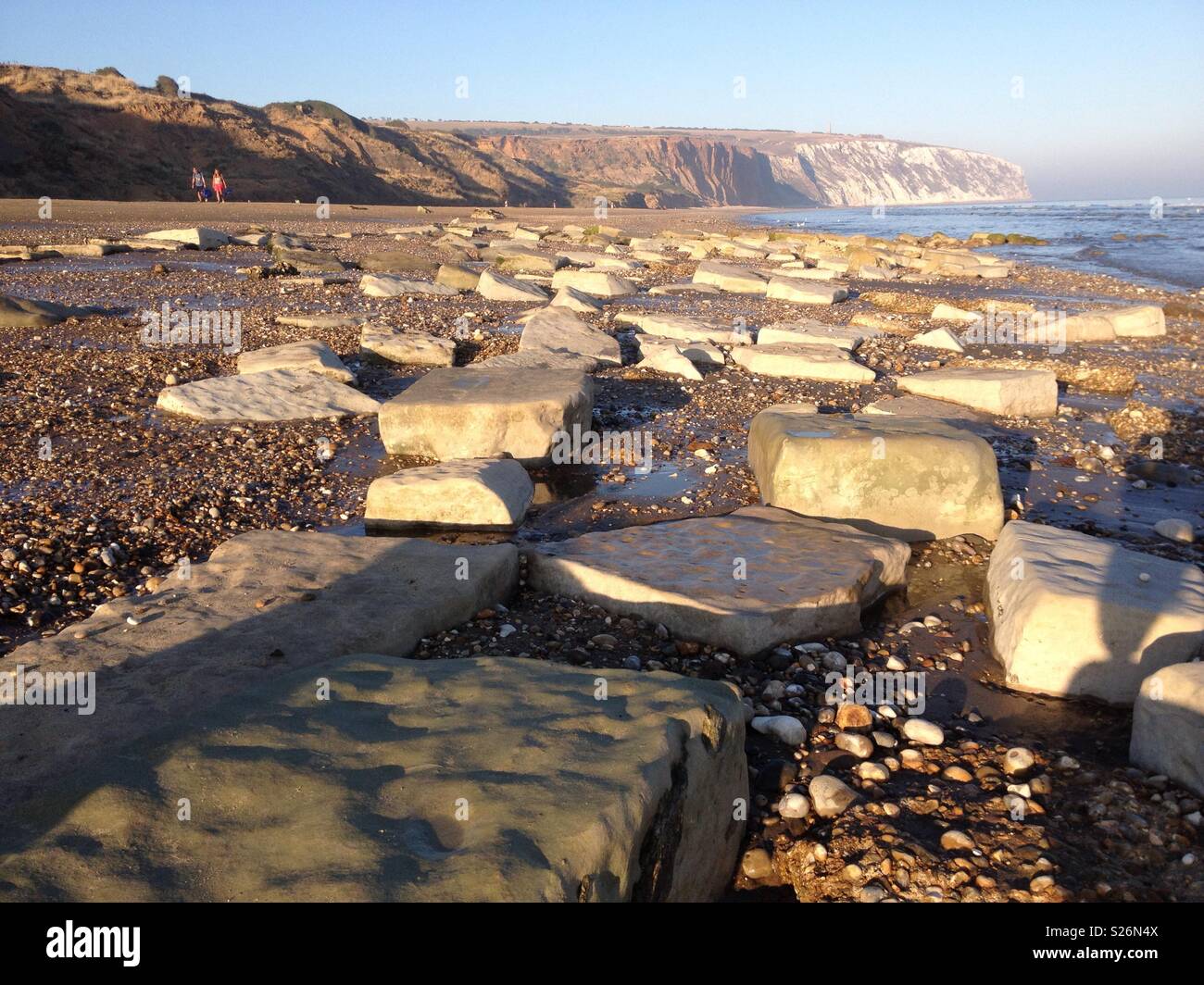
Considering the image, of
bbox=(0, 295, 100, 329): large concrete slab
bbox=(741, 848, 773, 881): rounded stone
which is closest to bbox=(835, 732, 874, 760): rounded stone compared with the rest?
bbox=(741, 848, 773, 881): rounded stone

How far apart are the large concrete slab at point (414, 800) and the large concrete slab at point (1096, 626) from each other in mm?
1310

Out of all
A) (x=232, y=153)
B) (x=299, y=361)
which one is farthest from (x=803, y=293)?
(x=232, y=153)

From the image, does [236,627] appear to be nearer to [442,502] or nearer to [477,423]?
[442,502]

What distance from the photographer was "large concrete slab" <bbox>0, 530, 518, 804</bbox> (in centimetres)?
205

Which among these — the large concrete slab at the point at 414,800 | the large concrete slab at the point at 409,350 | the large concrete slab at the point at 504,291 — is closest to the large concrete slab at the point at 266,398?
the large concrete slab at the point at 409,350

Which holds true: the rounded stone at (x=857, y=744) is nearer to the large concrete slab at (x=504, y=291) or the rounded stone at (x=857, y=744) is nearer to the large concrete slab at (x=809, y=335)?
the large concrete slab at (x=809, y=335)

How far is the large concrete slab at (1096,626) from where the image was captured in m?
2.71

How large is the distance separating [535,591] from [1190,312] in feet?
35.3

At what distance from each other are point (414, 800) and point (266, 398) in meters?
4.54

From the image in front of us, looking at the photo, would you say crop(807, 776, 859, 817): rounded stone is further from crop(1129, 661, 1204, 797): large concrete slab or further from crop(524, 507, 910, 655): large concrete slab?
crop(1129, 661, 1204, 797): large concrete slab

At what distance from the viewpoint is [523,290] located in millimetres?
10609

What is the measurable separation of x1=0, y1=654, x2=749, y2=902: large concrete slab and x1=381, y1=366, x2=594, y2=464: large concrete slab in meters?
2.71

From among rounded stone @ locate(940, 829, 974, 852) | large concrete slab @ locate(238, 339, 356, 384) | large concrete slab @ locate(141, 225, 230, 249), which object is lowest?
rounded stone @ locate(940, 829, 974, 852)
